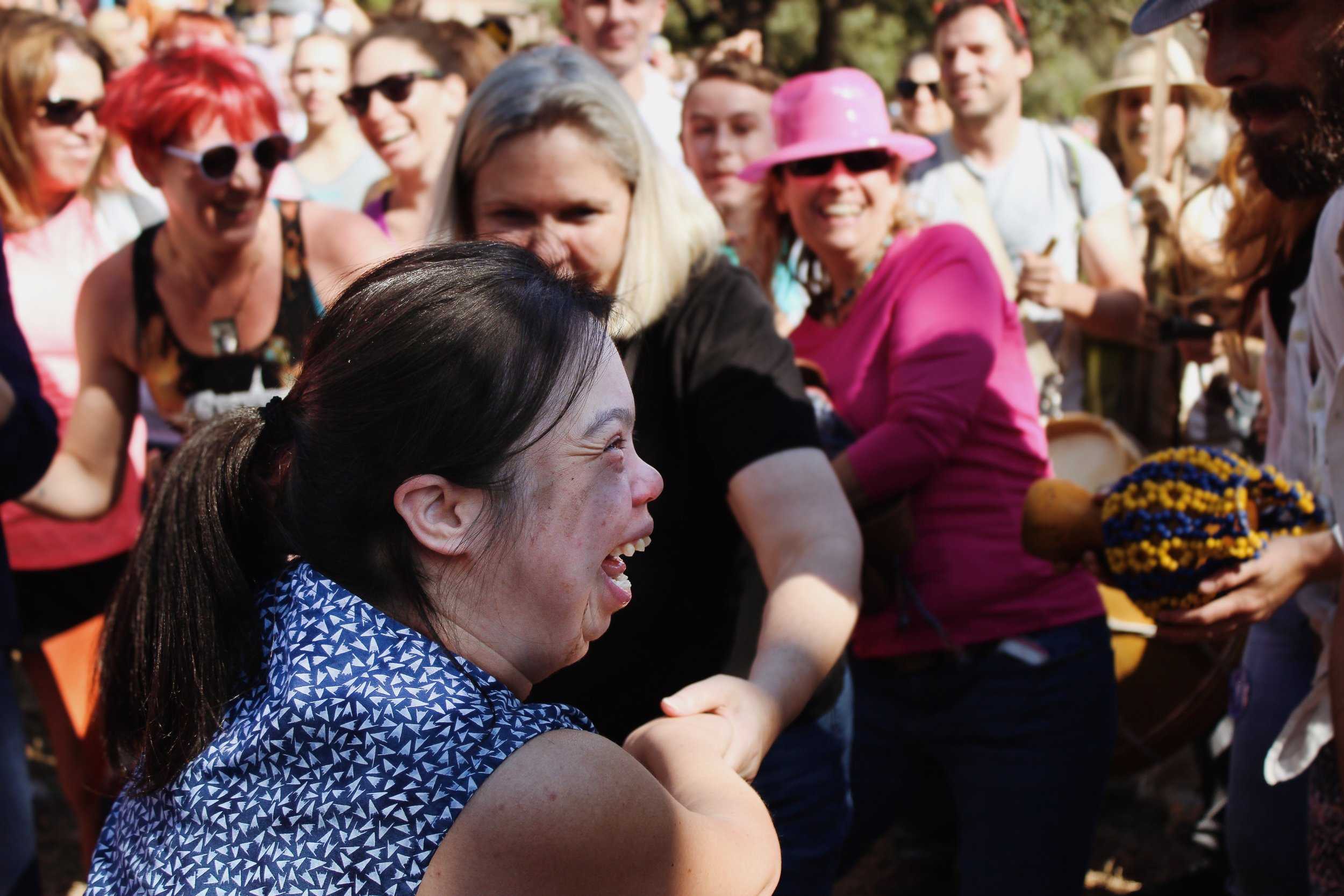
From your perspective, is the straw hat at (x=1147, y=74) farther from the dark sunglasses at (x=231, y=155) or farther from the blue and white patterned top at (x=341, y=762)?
the blue and white patterned top at (x=341, y=762)

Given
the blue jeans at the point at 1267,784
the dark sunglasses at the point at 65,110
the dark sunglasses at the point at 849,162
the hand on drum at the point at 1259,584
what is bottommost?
the blue jeans at the point at 1267,784

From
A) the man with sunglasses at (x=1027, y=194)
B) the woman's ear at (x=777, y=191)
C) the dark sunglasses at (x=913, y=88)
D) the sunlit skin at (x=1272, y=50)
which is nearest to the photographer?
the sunlit skin at (x=1272, y=50)

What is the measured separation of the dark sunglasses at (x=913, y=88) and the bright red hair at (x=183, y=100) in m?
3.67

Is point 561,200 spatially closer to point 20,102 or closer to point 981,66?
point 20,102

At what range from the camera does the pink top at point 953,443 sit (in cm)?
267

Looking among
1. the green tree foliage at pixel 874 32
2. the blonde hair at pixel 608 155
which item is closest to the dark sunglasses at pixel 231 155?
the blonde hair at pixel 608 155

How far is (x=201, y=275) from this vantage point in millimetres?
3133

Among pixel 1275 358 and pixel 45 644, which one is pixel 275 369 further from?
pixel 1275 358

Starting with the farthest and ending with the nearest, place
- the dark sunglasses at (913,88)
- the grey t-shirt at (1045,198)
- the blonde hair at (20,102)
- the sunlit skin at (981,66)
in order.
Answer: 1. the dark sunglasses at (913,88)
2. the sunlit skin at (981,66)
3. the grey t-shirt at (1045,198)
4. the blonde hair at (20,102)


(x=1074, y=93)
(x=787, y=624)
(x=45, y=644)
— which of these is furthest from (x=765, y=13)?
(x=787, y=624)

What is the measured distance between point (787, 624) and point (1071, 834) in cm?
113

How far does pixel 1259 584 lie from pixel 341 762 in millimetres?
1681

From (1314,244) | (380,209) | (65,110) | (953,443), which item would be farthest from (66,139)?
(1314,244)

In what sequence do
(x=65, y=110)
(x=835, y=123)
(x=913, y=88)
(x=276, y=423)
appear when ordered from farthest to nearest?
(x=913, y=88), (x=65, y=110), (x=835, y=123), (x=276, y=423)
